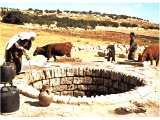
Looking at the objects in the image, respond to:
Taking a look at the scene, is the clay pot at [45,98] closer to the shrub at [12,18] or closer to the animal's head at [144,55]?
the animal's head at [144,55]

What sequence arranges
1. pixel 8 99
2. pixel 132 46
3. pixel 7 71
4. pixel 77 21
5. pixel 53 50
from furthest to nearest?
pixel 77 21 < pixel 53 50 < pixel 132 46 < pixel 7 71 < pixel 8 99

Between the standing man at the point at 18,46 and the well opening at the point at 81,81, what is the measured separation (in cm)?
94

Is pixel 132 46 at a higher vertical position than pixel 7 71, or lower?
higher

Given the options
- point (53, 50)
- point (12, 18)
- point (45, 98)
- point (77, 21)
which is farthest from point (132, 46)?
point (77, 21)

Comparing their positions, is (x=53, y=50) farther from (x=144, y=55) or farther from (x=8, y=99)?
(x=8, y=99)

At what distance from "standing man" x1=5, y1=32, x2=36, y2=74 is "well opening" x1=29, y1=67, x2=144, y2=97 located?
94 cm

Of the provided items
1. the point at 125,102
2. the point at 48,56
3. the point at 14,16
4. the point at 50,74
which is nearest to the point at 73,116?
the point at 125,102

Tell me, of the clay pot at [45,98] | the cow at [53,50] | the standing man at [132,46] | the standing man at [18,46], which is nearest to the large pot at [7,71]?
the standing man at [18,46]

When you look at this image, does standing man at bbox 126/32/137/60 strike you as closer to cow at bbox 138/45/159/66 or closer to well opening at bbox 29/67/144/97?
cow at bbox 138/45/159/66

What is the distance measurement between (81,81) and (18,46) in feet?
9.97

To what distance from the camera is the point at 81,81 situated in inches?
455

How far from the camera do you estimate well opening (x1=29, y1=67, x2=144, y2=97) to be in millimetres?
10734

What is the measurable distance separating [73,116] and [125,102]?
63.9 inches

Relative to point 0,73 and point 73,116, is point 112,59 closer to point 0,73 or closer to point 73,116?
point 0,73
